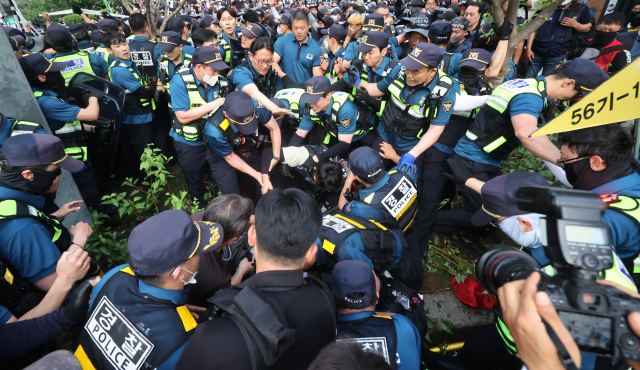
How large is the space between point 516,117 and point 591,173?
Result: 938 millimetres

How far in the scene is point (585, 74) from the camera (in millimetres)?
2574

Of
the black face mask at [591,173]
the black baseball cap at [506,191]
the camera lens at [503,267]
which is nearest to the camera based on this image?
the camera lens at [503,267]

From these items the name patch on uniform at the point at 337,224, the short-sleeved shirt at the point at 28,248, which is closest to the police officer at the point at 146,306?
the short-sleeved shirt at the point at 28,248

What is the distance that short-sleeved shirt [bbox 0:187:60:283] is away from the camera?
1876 millimetres

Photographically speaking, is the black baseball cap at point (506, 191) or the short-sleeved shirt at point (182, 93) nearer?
the black baseball cap at point (506, 191)

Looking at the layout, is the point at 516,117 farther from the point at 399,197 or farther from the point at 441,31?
the point at 441,31

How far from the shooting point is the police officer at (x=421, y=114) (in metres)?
3.23

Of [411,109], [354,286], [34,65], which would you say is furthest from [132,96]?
[354,286]

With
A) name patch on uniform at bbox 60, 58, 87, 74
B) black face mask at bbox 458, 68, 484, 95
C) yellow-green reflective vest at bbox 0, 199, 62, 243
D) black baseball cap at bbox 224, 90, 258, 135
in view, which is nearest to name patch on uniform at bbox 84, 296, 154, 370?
yellow-green reflective vest at bbox 0, 199, 62, 243

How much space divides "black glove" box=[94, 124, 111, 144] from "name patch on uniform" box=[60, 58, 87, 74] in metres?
0.90

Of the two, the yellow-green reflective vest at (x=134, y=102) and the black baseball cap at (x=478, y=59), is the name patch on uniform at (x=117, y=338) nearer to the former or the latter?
the yellow-green reflective vest at (x=134, y=102)

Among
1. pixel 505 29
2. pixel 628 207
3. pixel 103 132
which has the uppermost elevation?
pixel 505 29

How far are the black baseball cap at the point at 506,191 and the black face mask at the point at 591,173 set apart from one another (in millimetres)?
193

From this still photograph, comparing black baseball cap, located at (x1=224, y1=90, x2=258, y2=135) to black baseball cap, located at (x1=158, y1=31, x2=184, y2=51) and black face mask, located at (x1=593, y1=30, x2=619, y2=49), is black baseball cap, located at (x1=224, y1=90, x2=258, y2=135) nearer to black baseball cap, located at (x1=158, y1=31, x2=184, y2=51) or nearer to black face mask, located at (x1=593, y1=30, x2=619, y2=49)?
black baseball cap, located at (x1=158, y1=31, x2=184, y2=51)
